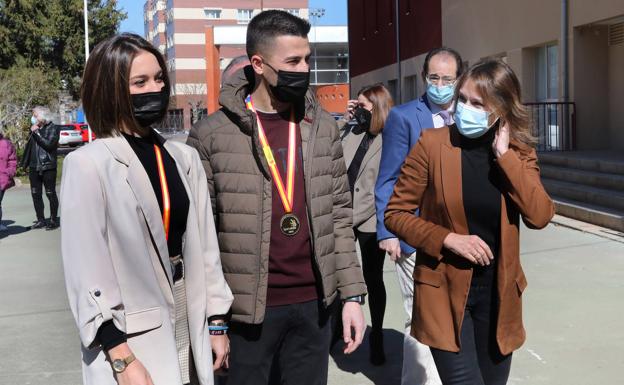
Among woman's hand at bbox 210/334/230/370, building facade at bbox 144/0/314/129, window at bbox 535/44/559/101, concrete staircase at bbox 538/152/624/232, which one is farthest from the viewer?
building facade at bbox 144/0/314/129

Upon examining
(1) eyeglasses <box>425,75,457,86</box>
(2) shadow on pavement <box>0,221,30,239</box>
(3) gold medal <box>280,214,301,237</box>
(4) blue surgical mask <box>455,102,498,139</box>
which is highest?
(1) eyeglasses <box>425,75,457,86</box>

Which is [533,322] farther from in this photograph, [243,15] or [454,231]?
[243,15]

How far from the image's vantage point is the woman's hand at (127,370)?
2.46 m

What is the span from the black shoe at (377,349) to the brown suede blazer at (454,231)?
7.33 ft

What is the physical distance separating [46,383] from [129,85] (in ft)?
11.3

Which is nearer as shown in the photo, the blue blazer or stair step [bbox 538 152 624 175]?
the blue blazer

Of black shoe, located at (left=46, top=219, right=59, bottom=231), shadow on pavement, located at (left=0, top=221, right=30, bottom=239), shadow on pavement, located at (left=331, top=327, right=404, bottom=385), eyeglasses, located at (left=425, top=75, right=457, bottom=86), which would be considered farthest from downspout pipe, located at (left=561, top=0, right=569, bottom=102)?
eyeglasses, located at (left=425, top=75, right=457, bottom=86)

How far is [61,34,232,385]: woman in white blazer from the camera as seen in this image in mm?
2465

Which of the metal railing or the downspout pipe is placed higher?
the downspout pipe

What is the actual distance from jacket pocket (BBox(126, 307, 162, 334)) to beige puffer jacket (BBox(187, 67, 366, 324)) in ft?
2.08

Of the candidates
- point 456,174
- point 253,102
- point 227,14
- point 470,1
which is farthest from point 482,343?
point 227,14

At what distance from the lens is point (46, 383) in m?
5.46

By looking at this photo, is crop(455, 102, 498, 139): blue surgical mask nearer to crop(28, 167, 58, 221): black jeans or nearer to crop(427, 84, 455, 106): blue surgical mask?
crop(427, 84, 455, 106): blue surgical mask

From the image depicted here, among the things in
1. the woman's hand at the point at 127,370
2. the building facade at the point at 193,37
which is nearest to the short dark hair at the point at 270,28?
the woman's hand at the point at 127,370
